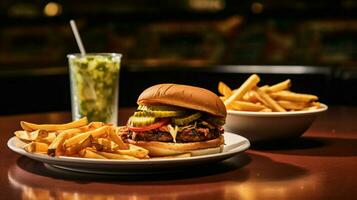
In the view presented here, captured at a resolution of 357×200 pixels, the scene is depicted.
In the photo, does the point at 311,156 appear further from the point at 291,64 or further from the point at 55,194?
the point at 291,64

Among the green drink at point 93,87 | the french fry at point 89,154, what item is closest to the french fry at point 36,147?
the french fry at point 89,154

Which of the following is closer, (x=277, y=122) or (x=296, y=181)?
(x=296, y=181)

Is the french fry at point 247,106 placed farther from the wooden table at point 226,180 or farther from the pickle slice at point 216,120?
the pickle slice at point 216,120

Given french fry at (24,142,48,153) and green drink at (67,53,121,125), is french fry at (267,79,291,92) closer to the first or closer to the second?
green drink at (67,53,121,125)

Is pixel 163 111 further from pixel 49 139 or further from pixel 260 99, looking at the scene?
pixel 260 99

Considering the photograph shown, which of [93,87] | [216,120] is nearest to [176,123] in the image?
[216,120]

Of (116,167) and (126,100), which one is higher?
(116,167)

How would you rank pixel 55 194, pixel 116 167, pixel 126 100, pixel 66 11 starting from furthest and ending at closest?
pixel 66 11, pixel 126 100, pixel 116 167, pixel 55 194

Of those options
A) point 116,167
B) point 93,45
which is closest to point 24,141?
point 116,167
